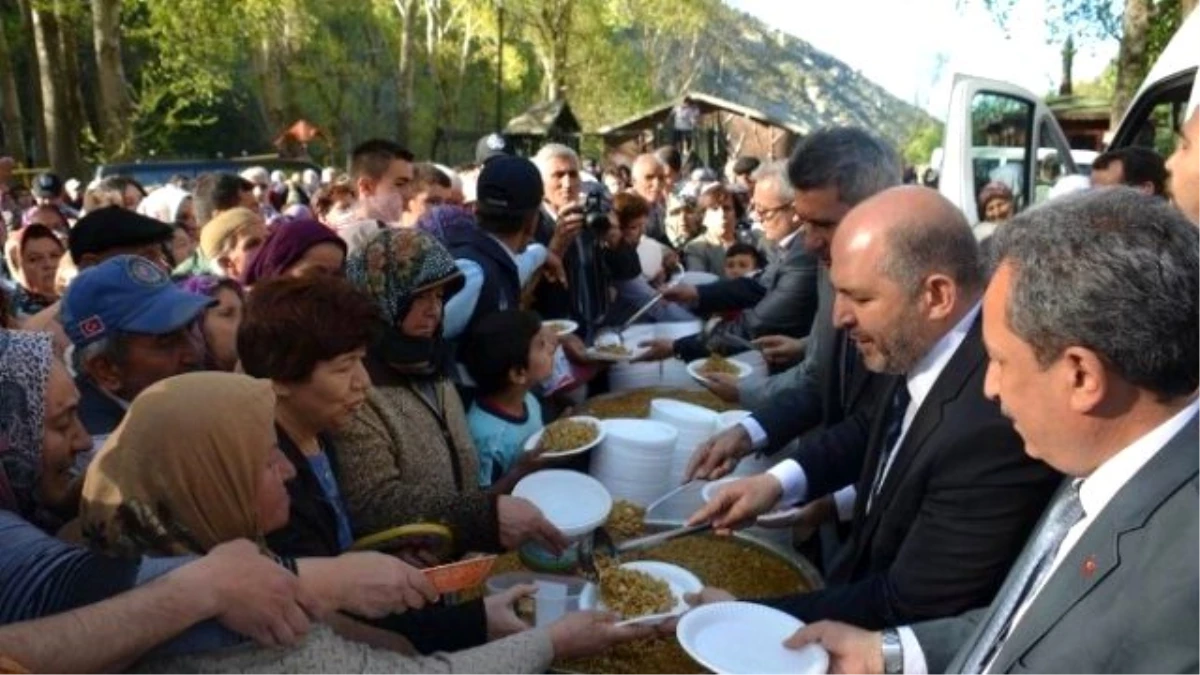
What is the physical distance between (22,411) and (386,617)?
1013 mm

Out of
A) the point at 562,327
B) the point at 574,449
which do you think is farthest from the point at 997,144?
the point at 574,449

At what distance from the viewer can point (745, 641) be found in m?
2.13

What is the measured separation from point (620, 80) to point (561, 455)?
56.7 meters

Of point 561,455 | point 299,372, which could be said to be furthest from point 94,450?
point 561,455

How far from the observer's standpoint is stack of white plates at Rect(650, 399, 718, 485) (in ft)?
11.0

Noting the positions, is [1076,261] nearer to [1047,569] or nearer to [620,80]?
[1047,569]

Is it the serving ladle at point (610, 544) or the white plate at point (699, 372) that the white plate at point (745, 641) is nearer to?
the serving ladle at point (610, 544)

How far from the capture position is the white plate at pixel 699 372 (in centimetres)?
420

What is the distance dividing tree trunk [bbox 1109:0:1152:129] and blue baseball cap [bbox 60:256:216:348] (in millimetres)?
14321

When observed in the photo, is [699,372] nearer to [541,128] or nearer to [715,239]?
[715,239]

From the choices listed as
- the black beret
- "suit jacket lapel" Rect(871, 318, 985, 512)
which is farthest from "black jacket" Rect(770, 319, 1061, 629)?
the black beret

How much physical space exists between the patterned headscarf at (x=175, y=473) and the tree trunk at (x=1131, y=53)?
14841 millimetres

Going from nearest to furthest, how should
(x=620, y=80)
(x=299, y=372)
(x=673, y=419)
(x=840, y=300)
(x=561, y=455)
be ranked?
1. (x=299, y=372)
2. (x=840, y=300)
3. (x=561, y=455)
4. (x=673, y=419)
5. (x=620, y=80)

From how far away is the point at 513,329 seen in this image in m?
3.51
